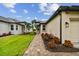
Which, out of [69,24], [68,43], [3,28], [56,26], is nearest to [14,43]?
[3,28]

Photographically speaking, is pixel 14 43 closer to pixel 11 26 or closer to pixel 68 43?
pixel 11 26

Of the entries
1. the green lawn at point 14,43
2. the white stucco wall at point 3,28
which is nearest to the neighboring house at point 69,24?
the green lawn at point 14,43

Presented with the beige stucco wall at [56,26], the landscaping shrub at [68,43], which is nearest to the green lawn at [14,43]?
the beige stucco wall at [56,26]

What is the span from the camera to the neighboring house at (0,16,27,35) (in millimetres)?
9598

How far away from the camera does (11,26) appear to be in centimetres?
1011

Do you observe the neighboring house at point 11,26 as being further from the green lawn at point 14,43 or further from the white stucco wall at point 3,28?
the green lawn at point 14,43

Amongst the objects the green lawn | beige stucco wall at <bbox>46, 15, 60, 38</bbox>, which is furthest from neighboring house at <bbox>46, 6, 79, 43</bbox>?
the green lawn

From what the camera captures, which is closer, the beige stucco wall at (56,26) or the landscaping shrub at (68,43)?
the landscaping shrub at (68,43)

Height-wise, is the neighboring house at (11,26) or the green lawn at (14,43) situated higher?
the neighboring house at (11,26)

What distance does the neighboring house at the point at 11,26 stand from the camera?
9598 millimetres

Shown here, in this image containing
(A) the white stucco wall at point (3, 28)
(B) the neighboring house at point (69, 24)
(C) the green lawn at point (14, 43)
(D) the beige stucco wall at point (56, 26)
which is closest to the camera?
(C) the green lawn at point (14, 43)

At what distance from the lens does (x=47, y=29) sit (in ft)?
47.4

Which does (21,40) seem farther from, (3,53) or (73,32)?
(73,32)

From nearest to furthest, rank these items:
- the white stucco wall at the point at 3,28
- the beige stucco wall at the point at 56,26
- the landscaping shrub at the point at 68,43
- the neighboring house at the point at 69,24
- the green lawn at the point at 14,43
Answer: the green lawn at the point at 14,43 → the landscaping shrub at the point at 68,43 → the neighboring house at the point at 69,24 → the white stucco wall at the point at 3,28 → the beige stucco wall at the point at 56,26
